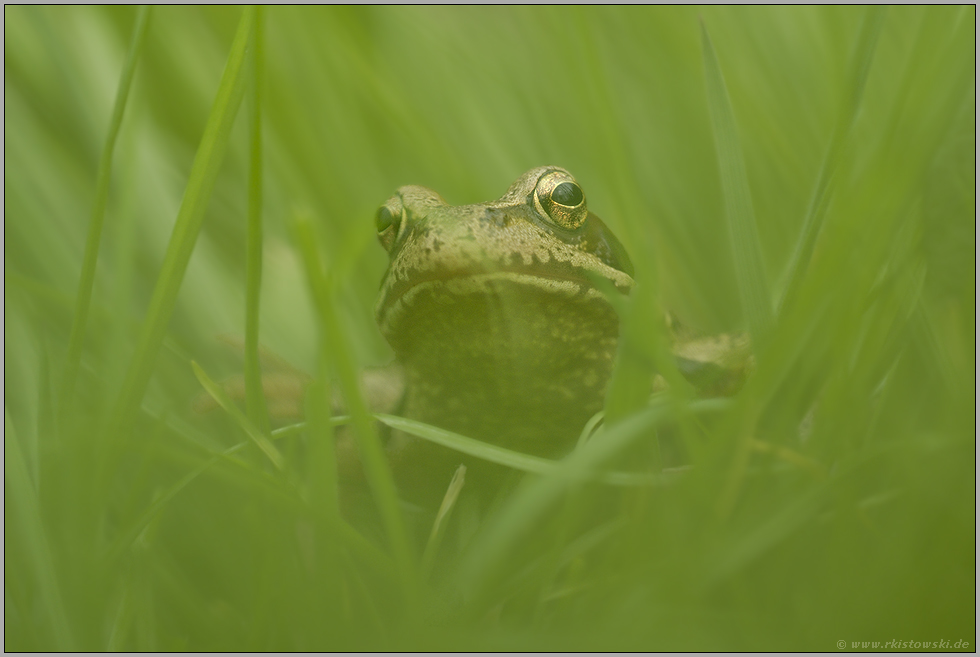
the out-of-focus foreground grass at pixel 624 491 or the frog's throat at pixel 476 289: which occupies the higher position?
the frog's throat at pixel 476 289

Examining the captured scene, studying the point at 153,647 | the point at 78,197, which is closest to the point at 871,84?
the point at 153,647

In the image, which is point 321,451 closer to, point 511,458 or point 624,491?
point 511,458

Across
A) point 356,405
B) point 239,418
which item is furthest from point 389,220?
point 356,405

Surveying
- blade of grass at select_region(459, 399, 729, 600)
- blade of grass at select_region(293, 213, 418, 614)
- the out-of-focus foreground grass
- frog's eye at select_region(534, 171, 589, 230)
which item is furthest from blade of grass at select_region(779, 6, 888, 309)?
blade of grass at select_region(293, 213, 418, 614)

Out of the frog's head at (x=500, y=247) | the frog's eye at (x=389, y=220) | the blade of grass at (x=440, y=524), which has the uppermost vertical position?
the frog's eye at (x=389, y=220)

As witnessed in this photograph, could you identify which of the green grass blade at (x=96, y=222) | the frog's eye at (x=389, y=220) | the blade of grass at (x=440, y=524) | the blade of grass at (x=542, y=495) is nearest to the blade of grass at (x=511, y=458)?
the blade of grass at (x=542, y=495)

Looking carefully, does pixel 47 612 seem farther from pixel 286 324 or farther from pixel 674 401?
pixel 286 324

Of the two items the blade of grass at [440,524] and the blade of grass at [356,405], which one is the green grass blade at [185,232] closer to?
the blade of grass at [356,405]
